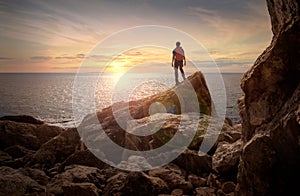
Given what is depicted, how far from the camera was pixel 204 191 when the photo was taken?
11.2 m

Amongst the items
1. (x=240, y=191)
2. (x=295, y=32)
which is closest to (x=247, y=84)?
(x=295, y=32)

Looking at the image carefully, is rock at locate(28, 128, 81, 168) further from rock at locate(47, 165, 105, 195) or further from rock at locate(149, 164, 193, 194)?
rock at locate(149, 164, 193, 194)

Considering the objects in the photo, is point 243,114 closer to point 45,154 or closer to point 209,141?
point 209,141

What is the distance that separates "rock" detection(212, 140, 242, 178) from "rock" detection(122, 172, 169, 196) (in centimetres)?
278

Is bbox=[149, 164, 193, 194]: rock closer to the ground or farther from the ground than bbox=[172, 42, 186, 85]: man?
closer to the ground

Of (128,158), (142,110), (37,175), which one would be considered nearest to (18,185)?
(37,175)

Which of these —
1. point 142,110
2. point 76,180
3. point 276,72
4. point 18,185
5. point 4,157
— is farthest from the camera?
point 142,110

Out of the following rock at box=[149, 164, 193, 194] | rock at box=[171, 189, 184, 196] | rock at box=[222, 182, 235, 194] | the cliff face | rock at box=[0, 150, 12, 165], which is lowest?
rock at box=[0, 150, 12, 165]

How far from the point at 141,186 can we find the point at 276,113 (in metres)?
6.28

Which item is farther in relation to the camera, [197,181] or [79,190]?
[197,181]

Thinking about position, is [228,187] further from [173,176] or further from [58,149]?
[58,149]

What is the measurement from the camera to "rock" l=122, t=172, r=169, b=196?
438 inches

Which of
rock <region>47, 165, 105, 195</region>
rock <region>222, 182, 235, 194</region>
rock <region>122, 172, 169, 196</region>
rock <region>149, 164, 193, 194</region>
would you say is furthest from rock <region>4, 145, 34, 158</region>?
rock <region>222, 182, 235, 194</region>

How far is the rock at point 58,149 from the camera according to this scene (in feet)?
52.8
